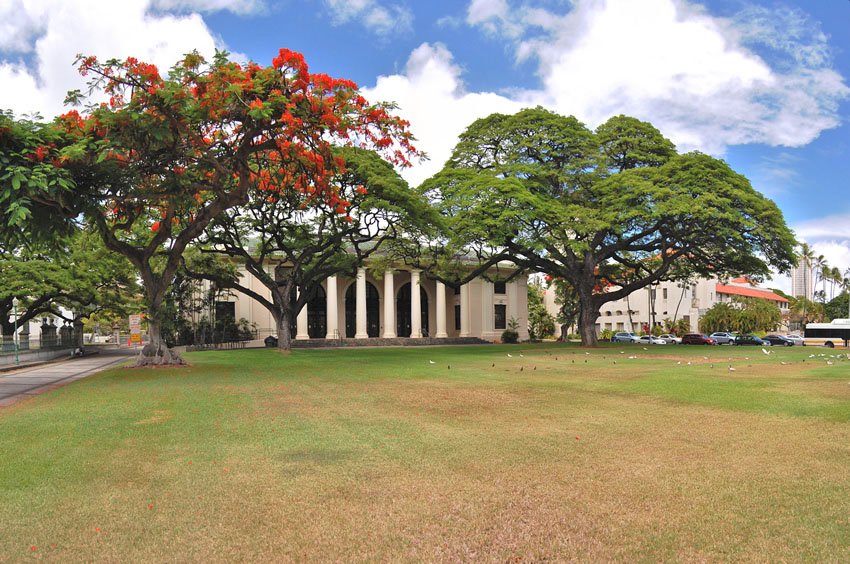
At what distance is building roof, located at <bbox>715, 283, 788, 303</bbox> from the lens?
83088 millimetres

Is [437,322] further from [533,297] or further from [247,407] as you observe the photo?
[247,407]

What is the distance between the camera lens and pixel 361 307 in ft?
163

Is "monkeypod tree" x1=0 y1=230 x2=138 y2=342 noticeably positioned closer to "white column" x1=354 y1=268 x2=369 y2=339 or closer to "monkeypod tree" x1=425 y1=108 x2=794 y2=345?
"white column" x1=354 y1=268 x2=369 y2=339

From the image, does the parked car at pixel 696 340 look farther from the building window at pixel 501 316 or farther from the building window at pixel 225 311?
the building window at pixel 225 311

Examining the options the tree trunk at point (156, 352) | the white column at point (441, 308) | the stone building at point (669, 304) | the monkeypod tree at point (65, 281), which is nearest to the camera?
the tree trunk at point (156, 352)

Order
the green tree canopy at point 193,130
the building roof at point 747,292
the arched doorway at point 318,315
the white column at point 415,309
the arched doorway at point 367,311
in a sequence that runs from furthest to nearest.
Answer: the building roof at point 747,292
the arched doorway at point 367,311
the arched doorway at point 318,315
the white column at point 415,309
the green tree canopy at point 193,130

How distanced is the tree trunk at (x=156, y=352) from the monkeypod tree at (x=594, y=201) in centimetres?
1400

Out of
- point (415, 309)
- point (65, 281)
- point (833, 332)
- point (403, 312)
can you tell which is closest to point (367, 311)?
point (403, 312)

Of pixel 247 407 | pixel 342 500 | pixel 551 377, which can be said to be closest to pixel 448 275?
pixel 551 377

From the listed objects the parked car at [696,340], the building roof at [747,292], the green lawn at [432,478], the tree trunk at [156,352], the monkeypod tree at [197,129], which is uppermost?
the monkeypod tree at [197,129]

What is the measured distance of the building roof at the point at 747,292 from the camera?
273 feet

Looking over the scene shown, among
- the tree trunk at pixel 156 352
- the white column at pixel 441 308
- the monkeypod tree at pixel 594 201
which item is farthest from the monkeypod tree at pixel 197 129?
the white column at pixel 441 308

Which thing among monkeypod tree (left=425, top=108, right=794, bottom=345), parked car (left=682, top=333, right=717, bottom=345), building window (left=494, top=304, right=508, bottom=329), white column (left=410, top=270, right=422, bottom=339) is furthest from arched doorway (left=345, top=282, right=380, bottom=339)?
parked car (left=682, top=333, right=717, bottom=345)

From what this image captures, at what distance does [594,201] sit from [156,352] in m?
23.1
